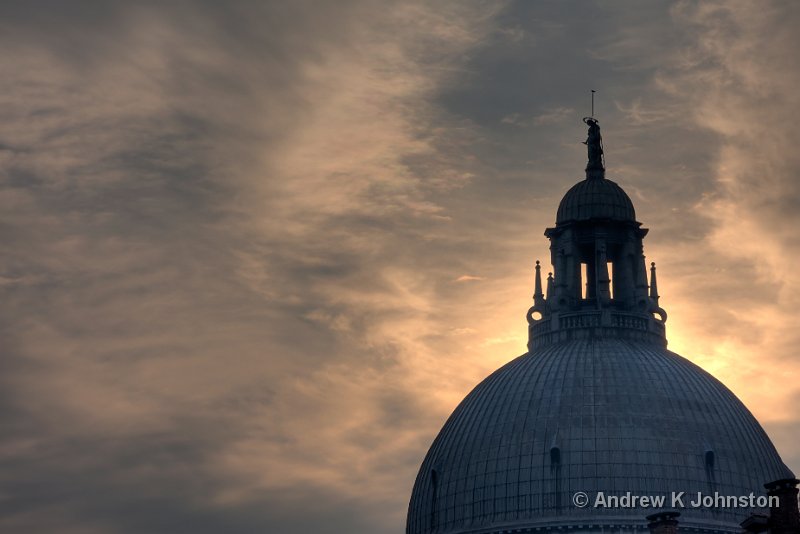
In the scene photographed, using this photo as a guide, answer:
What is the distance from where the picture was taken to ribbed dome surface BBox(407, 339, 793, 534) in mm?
132000

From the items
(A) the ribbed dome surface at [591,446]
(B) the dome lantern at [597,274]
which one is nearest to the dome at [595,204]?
(B) the dome lantern at [597,274]

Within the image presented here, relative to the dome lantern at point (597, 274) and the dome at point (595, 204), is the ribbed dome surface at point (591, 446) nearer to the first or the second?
the dome lantern at point (597, 274)

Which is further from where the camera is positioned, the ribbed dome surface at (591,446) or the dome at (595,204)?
the dome at (595,204)

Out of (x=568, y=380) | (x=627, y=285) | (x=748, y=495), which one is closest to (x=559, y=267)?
(x=627, y=285)

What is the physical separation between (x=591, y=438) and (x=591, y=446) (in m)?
0.60

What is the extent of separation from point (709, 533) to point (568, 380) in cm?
1438

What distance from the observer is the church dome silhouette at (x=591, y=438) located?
132 m

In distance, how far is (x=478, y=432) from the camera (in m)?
139

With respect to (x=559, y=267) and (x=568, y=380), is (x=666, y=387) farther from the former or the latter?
(x=559, y=267)

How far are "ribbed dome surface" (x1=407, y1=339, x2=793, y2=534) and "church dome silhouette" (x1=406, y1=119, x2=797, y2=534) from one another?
0.06m

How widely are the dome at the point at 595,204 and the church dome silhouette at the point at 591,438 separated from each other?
494 centimetres

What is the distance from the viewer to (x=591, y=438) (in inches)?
5256

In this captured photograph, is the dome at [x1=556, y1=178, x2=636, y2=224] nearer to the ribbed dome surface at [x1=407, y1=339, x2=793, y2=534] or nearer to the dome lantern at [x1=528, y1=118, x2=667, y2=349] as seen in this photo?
the dome lantern at [x1=528, y1=118, x2=667, y2=349]

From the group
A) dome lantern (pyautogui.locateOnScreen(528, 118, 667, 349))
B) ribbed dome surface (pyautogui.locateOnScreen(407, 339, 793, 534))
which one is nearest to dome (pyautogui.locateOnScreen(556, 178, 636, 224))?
dome lantern (pyautogui.locateOnScreen(528, 118, 667, 349))
